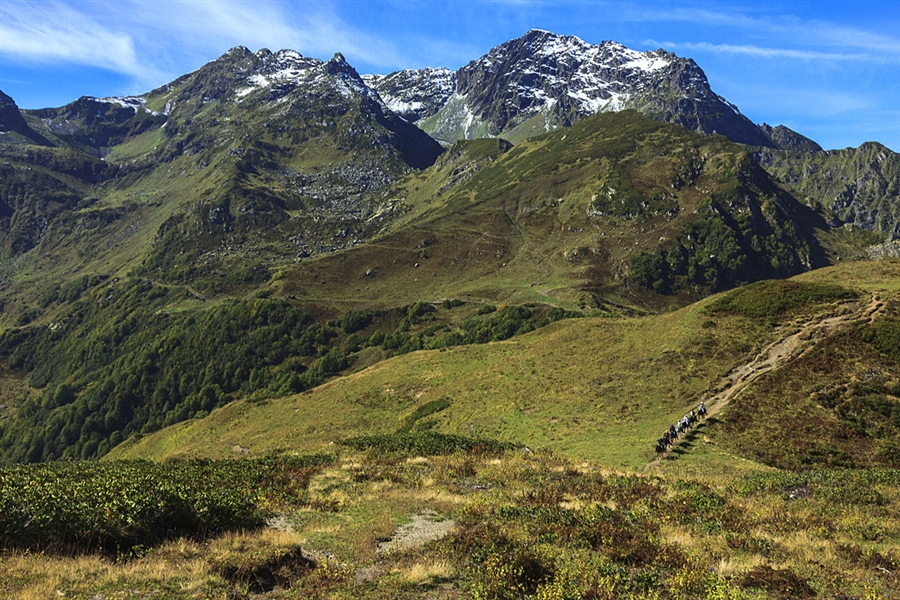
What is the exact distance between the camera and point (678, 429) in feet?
120

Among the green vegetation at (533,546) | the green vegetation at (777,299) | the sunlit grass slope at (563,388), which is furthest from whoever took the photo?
the green vegetation at (777,299)

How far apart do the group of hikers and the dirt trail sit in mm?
795

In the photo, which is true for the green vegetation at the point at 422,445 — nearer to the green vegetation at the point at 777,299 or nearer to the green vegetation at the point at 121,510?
the green vegetation at the point at 121,510

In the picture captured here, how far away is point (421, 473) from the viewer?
27.8 m

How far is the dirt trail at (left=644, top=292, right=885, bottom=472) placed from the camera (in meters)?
40.7

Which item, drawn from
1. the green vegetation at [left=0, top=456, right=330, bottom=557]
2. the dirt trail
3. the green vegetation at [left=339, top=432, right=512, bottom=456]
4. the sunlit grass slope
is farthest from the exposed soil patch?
the dirt trail

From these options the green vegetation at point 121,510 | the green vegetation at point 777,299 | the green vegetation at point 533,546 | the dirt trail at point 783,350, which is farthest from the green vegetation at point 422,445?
the green vegetation at point 777,299

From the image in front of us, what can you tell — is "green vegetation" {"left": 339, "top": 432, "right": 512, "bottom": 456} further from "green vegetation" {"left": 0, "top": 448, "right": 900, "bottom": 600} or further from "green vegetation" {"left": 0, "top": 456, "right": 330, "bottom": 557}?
"green vegetation" {"left": 0, "top": 456, "right": 330, "bottom": 557}

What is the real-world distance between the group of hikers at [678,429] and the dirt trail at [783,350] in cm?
79

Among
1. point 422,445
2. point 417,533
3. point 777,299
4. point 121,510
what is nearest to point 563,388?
point 422,445

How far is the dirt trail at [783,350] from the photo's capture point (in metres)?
40.7

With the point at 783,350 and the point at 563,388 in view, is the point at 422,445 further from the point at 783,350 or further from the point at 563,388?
the point at 783,350

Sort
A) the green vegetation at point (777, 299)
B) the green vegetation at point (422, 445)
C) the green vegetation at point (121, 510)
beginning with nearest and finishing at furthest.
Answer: the green vegetation at point (121, 510)
the green vegetation at point (422, 445)
the green vegetation at point (777, 299)

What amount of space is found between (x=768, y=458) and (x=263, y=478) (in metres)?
30.8
